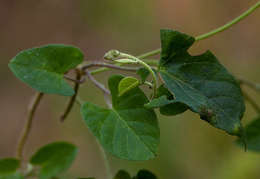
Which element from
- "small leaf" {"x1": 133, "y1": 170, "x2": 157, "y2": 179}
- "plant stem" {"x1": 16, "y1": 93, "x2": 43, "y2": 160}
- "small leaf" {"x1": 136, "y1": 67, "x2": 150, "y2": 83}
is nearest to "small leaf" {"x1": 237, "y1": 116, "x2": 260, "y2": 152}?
"small leaf" {"x1": 133, "y1": 170, "x2": 157, "y2": 179}

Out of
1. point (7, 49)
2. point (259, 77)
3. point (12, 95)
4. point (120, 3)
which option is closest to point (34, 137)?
point (12, 95)

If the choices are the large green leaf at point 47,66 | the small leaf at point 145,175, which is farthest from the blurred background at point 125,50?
the large green leaf at point 47,66

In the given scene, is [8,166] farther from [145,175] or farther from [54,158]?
[145,175]

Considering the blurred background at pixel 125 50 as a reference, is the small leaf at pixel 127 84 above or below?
above

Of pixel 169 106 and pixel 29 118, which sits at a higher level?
pixel 169 106

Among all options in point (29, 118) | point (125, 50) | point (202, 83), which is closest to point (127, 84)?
point (202, 83)

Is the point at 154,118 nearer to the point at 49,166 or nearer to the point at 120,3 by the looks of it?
the point at 49,166

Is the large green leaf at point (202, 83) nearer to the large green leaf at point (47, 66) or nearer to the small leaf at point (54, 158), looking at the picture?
the large green leaf at point (47, 66)
